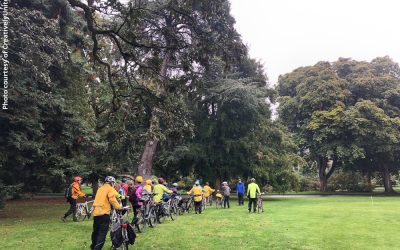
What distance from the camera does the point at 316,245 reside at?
9773mm

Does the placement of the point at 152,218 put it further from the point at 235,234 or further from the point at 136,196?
the point at 235,234

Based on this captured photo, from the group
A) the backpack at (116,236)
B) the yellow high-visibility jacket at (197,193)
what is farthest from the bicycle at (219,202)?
the backpack at (116,236)

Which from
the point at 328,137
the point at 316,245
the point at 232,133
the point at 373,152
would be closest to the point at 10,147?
the point at 316,245

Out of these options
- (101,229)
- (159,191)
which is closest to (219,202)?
(159,191)

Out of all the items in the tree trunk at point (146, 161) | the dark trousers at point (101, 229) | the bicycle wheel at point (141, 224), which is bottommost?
the bicycle wheel at point (141, 224)

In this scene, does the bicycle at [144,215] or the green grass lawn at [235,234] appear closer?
the green grass lawn at [235,234]

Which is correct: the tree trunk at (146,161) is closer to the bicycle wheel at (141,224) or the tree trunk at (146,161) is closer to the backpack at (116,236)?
the bicycle wheel at (141,224)

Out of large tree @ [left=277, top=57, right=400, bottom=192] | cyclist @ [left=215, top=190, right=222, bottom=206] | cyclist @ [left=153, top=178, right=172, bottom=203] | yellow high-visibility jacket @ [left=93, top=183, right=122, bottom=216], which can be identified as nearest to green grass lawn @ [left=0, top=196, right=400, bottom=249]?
cyclist @ [left=153, top=178, right=172, bottom=203]

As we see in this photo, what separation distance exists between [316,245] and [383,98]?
111 ft

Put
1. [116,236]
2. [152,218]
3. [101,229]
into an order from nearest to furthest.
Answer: [101,229] → [116,236] → [152,218]

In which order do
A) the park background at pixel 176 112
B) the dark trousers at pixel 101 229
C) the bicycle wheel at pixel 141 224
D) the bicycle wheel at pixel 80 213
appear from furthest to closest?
A: 1. the bicycle wheel at pixel 80 213
2. the bicycle wheel at pixel 141 224
3. the park background at pixel 176 112
4. the dark trousers at pixel 101 229

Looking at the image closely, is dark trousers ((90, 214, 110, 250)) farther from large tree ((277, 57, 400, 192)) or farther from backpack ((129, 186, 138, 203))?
large tree ((277, 57, 400, 192))

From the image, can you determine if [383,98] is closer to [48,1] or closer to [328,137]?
[328,137]

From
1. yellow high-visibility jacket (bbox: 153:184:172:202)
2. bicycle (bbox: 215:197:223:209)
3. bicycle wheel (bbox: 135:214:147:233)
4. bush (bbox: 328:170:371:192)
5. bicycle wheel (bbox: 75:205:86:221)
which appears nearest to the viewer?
bicycle wheel (bbox: 135:214:147:233)
